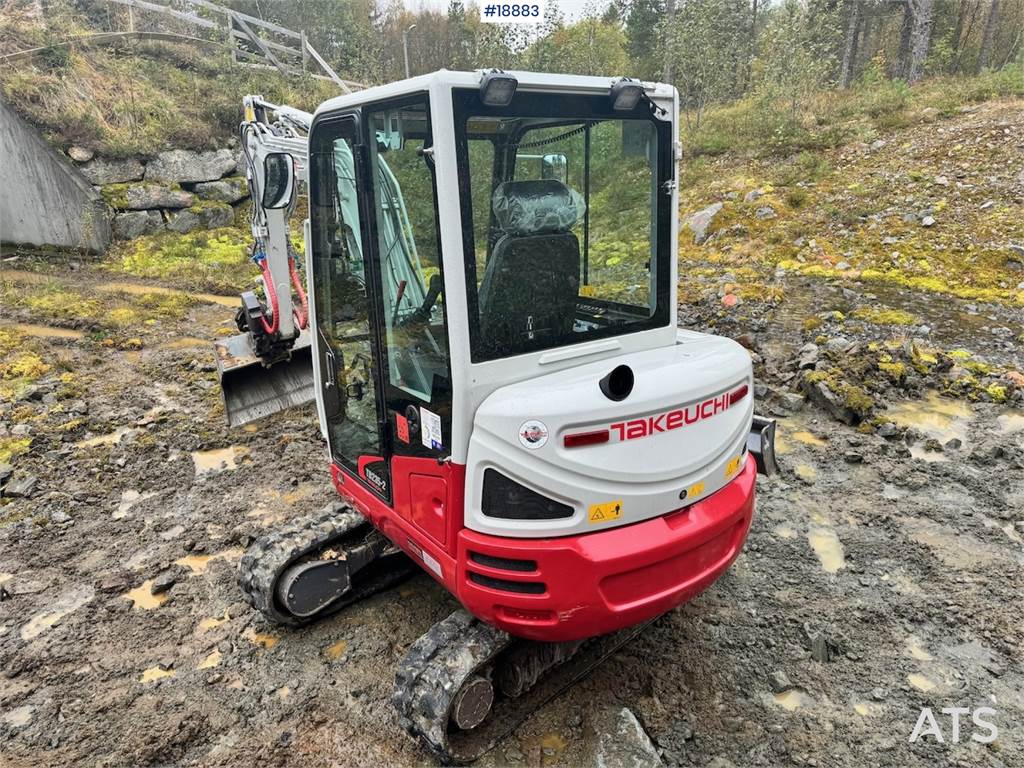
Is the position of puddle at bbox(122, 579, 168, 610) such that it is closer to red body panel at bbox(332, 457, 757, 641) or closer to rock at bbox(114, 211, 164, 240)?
red body panel at bbox(332, 457, 757, 641)

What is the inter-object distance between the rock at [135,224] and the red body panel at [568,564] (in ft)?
38.4

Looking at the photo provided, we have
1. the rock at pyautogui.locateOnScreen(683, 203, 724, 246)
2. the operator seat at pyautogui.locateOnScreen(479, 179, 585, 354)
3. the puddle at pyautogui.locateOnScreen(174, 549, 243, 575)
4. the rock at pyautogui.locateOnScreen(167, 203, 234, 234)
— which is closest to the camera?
the operator seat at pyautogui.locateOnScreen(479, 179, 585, 354)

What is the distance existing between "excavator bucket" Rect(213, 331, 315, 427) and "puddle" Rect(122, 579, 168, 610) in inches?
86.2

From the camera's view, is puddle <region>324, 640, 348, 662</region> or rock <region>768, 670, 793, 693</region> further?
puddle <region>324, 640, 348, 662</region>

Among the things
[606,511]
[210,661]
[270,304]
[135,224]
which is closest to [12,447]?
[270,304]

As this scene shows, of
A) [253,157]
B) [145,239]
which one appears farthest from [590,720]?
[145,239]

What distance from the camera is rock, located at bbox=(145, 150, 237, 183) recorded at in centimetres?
1278

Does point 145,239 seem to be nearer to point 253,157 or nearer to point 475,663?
point 253,157

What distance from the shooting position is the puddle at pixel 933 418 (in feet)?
17.1

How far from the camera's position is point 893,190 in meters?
10.6

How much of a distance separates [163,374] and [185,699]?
4.83 metres

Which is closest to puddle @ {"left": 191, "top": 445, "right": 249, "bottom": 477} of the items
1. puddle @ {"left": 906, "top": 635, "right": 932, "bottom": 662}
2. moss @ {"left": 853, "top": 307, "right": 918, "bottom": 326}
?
puddle @ {"left": 906, "top": 635, "right": 932, "bottom": 662}

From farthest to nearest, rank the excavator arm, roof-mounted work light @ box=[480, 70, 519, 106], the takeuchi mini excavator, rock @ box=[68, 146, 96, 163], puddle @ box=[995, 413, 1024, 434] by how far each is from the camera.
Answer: rock @ box=[68, 146, 96, 163] → puddle @ box=[995, 413, 1024, 434] → the excavator arm → the takeuchi mini excavator → roof-mounted work light @ box=[480, 70, 519, 106]

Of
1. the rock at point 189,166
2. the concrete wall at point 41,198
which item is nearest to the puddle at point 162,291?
the concrete wall at point 41,198
